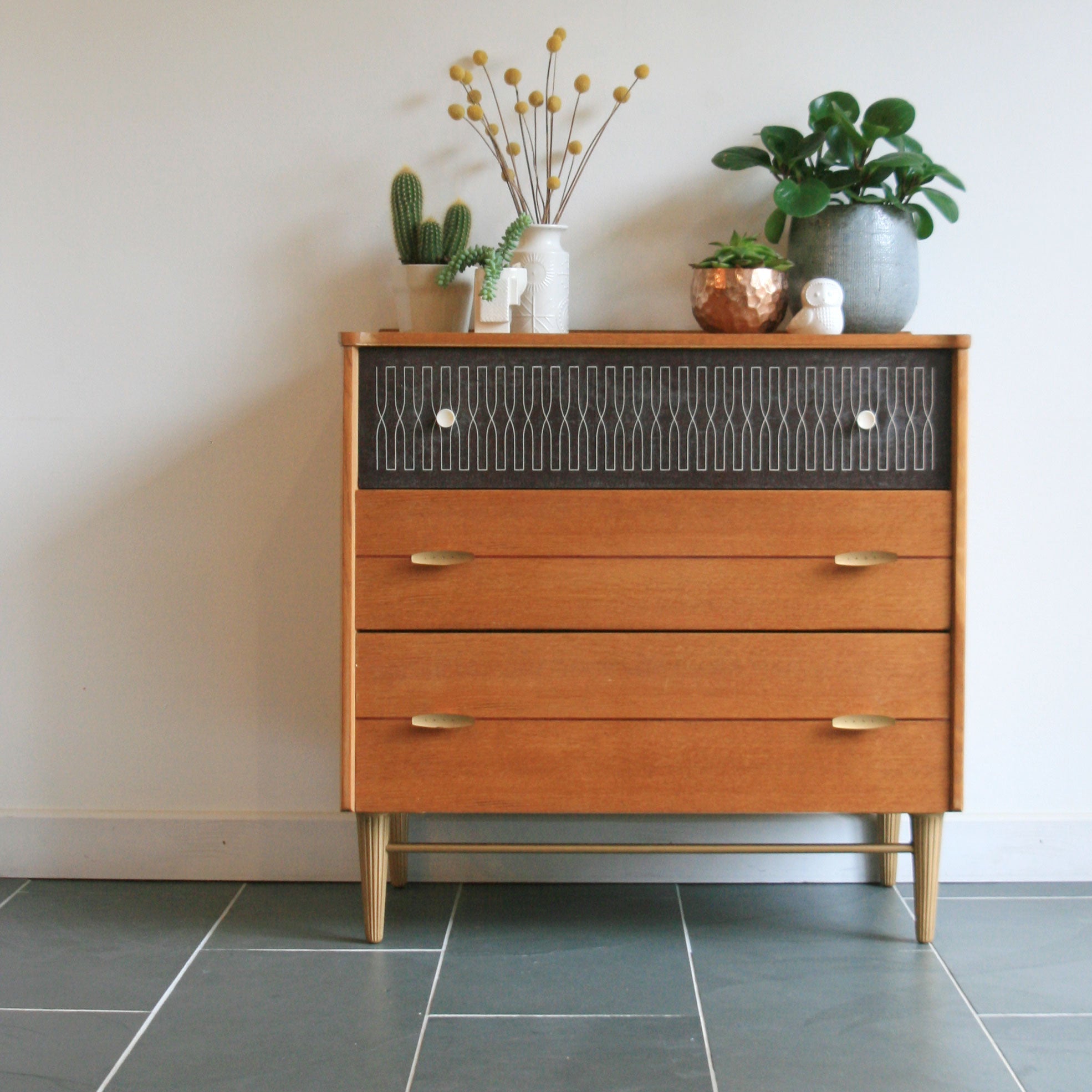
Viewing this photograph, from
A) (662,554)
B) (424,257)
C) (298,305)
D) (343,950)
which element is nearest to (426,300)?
(424,257)

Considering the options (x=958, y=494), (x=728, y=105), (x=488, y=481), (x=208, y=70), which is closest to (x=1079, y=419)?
(x=958, y=494)

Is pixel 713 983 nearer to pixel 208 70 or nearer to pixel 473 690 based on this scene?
pixel 473 690

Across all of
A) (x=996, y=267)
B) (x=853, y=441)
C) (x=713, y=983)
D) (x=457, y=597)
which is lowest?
(x=713, y=983)

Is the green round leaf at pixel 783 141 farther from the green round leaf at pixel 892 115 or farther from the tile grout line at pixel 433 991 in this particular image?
the tile grout line at pixel 433 991

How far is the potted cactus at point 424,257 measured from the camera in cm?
185

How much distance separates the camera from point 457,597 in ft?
5.56

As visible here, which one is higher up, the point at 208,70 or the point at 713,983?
the point at 208,70

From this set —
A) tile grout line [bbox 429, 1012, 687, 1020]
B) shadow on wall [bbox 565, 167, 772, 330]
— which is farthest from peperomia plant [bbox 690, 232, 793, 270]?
tile grout line [bbox 429, 1012, 687, 1020]

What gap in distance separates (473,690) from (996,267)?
1206mm

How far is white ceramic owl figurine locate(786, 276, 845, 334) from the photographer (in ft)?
5.74

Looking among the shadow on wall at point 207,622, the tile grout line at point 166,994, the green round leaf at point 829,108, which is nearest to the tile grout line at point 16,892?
the shadow on wall at point 207,622

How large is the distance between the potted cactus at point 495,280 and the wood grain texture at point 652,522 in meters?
0.27

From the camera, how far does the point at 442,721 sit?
1711 mm

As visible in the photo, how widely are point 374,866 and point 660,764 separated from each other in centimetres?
48
